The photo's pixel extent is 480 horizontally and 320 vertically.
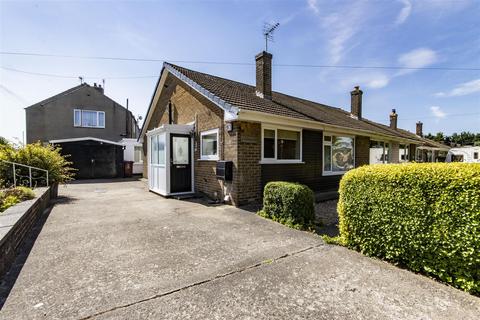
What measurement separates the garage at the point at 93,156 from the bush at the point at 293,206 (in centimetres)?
1559

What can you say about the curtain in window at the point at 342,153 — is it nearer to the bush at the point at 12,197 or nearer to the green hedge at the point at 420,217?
the green hedge at the point at 420,217

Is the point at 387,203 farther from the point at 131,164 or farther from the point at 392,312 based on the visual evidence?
the point at 131,164

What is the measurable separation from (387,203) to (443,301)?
4.42ft

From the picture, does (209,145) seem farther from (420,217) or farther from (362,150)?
(362,150)

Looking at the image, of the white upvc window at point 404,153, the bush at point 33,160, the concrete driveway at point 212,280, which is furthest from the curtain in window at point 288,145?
the white upvc window at point 404,153

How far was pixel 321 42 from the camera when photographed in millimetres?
10023

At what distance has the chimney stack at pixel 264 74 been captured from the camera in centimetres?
955

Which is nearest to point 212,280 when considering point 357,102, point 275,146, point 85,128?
point 275,146

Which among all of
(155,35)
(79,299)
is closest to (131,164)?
(155,35)

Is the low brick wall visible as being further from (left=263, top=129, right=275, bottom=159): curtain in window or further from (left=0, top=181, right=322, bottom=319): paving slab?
(left=263, top=129, right=275, bottom=159): curtain in window

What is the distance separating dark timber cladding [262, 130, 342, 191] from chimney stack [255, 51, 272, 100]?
2596 millimetres

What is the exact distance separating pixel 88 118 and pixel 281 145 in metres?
20.4

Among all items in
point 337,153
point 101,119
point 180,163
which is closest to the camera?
point 180,163

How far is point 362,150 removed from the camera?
12273mm
